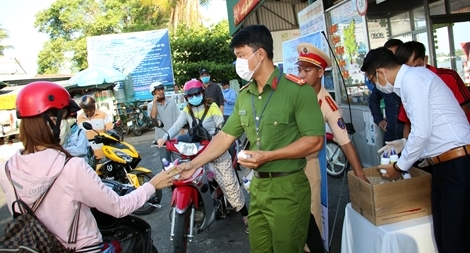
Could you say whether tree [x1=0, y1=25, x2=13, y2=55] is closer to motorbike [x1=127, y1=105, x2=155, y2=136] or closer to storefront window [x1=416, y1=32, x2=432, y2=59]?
motorbike [x1=127, y1=105, x2=155, y2=136]

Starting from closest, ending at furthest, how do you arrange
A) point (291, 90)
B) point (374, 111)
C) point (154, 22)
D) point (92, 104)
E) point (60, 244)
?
point (60, 244) < point (291, 90) < point (374, 111) < point (92, 104) < point (154, 22)

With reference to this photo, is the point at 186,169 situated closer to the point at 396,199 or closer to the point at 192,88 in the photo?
the point at 396,199

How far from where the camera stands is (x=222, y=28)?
21266mm

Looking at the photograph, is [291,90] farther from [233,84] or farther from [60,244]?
[233,84]

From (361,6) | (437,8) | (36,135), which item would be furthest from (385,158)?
(437,8)

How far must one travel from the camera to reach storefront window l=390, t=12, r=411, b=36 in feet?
21.8

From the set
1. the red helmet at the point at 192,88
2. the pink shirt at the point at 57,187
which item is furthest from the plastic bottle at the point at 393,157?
the red helmet at the point at 192,88

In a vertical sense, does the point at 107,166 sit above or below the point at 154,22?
below

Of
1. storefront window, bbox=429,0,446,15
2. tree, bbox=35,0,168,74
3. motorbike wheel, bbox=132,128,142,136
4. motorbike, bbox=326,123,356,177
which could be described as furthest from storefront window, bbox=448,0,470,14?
tree, bbox=35,0,168,74

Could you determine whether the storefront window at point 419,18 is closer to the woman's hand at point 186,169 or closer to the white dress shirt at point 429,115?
the white dress shirt at point 429,115

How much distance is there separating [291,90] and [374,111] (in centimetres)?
309

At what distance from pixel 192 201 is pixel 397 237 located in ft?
5.88

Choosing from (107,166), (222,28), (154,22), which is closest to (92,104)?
(107,166)

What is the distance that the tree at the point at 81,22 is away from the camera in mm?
27017
